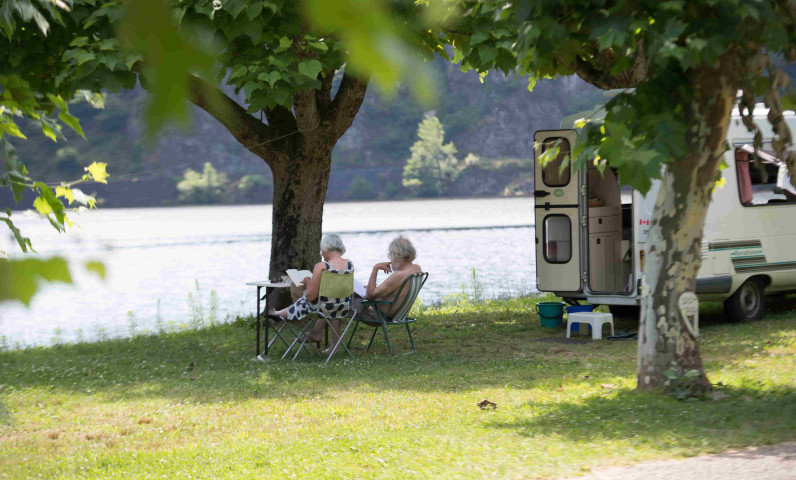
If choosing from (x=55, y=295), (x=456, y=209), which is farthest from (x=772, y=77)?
(x=456, y=209)

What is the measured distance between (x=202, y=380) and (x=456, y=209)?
59.1 m

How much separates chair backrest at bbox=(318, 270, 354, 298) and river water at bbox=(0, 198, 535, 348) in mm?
1407

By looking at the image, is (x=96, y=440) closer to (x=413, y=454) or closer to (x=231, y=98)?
(x=413, y=454)

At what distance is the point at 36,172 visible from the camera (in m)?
0.97

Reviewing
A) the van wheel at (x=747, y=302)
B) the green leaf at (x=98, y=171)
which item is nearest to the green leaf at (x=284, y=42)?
the green leaf at (x=98, y=171)

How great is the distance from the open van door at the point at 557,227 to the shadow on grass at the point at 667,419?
15.9 feet

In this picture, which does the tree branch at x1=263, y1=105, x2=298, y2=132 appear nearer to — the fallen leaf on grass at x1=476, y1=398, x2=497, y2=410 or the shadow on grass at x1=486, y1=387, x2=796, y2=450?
the fallen leaf on grass at x1=476, y1=398, x2=497, y2=410

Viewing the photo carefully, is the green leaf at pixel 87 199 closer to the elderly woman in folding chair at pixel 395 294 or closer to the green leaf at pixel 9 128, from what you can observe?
the green leaf at pixel 9 128

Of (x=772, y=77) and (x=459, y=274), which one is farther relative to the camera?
(x=459, y=274)

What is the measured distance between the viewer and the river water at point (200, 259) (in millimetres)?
729

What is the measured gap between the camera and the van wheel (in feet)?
36.2

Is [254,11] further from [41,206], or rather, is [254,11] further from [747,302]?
[747,302]

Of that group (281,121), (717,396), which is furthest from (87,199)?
(281,121)

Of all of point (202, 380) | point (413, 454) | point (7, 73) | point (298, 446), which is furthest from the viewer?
point (202, 380)
